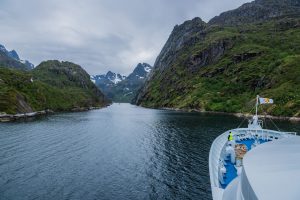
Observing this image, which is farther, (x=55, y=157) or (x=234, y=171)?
(x=55, y=157)

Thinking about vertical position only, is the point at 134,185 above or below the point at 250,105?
below

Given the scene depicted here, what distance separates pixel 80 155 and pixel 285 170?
2270 inches

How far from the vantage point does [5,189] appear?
40.2 meters

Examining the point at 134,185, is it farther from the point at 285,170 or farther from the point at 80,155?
the point at 285,170

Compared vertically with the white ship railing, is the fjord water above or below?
below

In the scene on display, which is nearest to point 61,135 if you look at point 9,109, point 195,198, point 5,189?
point 5,189

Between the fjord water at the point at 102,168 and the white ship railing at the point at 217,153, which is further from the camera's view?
the fjord water at the point at 102,168

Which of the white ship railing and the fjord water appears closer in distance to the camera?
the white ship railing

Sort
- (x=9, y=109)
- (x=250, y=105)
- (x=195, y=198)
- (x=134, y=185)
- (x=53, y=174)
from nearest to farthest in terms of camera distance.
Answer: (x=195, y=198) → (x=134, y=185) → (x=53, y=174) → (x=9, y=109) → (x=250, y=105)

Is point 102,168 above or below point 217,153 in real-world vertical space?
below

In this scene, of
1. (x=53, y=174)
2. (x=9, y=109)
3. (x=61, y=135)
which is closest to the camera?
(x=53, y=174)

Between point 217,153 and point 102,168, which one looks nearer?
point 217,153

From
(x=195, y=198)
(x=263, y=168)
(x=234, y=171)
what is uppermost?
(x=263, y=168)

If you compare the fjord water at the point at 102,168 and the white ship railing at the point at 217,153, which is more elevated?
the white ship railing at the point at 217,153
